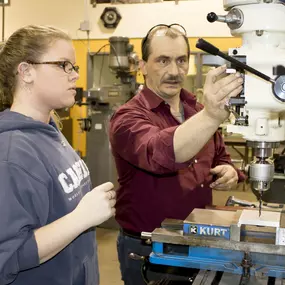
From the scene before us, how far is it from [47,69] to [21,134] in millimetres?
186

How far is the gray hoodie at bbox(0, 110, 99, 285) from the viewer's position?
96cm

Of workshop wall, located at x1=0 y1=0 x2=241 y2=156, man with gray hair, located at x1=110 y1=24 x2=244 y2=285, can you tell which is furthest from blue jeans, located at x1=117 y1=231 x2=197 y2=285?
workshop wall, located at x1=0 y1=0 x2=241 y2=156

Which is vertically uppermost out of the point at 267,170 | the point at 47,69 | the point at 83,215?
the point at 47,69

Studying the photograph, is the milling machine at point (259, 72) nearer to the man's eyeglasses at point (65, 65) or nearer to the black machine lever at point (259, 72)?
the black machine lever at point (259, 72)

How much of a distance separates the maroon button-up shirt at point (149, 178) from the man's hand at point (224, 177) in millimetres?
26

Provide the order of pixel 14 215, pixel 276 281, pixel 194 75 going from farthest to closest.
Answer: pixel 194 75 < pixel 276 281 < pixel 14 215

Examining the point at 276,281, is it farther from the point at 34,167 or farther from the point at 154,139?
the point at 34,167

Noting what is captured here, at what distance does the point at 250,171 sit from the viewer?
3.48 ft

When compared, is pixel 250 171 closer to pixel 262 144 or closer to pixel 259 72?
pixel 262 144

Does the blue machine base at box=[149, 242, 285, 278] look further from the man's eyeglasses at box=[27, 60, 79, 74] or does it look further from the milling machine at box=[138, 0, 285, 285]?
the man's eyeglasses at box=[27, 60, 79, 74]

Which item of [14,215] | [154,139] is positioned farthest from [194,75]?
[14,215]

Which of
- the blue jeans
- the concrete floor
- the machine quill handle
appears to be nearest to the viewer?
the machine quill handle

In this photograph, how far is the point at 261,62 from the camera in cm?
99

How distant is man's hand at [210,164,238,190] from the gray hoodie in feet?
1.70
